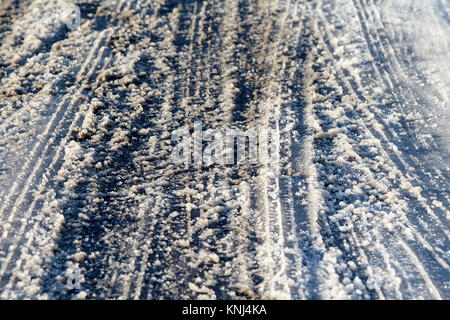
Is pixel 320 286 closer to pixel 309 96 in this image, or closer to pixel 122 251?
pixel 122 251

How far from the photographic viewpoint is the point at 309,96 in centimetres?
505

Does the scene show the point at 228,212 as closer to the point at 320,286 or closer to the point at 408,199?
the point at 320,286

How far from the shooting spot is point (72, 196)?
383 centimetres

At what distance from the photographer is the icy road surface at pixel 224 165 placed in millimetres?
3307

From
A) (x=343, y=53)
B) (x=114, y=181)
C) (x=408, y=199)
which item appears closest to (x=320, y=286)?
(x=408, y=199)

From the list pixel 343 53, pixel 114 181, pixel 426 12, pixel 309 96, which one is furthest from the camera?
pixel 426 12

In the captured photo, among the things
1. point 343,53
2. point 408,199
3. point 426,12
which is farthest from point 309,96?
point 426,12

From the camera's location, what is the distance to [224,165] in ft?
14.0

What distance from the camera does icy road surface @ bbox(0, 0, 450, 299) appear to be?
3.31m

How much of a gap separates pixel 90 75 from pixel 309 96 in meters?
2.56
